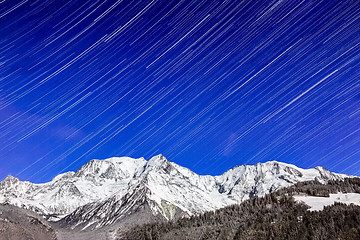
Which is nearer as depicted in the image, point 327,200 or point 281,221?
point 281,221

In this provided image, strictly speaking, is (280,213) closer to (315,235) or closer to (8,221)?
(315,235)

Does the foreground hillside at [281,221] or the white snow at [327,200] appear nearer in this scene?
the foreground hillside at [281,221]

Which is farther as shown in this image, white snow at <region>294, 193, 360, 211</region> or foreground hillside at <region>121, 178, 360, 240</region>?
white snow at <region>294, 193, 360, 211</region>

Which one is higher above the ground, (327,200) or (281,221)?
(327,200)
